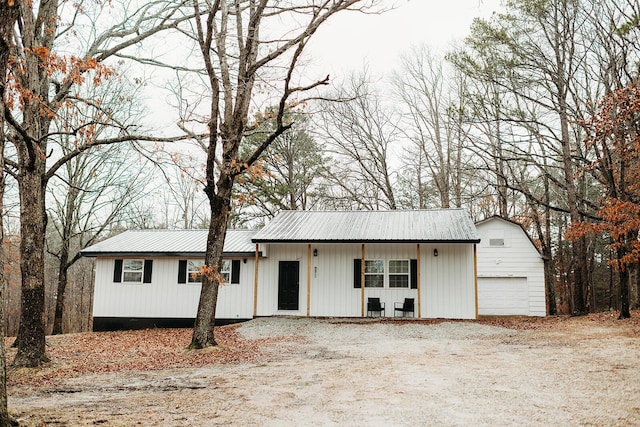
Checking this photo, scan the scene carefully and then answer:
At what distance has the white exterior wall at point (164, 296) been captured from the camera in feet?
55.9

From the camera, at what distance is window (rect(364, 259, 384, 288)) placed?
1664 centimetres

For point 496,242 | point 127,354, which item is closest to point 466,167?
point 496,242

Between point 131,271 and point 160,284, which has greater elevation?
point 131,271

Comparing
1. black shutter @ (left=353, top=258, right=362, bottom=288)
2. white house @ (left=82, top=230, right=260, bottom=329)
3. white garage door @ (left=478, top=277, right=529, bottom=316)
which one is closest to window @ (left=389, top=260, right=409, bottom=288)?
black shutter @ (left=353, top=258, right=362, bottom=288)

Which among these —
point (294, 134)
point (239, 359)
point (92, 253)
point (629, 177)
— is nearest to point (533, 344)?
point (239, 359)

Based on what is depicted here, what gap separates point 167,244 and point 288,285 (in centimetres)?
475

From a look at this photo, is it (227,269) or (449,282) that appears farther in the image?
(227,269)

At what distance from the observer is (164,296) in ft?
56.5

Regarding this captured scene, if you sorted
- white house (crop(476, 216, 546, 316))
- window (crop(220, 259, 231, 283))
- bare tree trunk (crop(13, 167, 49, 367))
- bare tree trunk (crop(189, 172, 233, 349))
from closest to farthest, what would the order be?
bare tree trunk (crop(13, 167, 49, 367)) → bare tree trunk (crop(189, 172, 233, 349)) → window (crop(220, 259, 231, 283)) → white house (crop(476, 216, 546, 316))

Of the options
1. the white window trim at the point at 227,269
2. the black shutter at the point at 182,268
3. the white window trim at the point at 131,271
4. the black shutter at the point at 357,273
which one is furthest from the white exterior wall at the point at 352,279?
the white window trim at the point at 131,271

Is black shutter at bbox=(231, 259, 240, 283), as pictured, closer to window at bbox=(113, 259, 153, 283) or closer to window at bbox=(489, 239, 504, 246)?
window at bbox=(113, 259, 153, 283)

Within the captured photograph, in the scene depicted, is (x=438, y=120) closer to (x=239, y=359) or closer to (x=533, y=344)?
(x=533, y=344)

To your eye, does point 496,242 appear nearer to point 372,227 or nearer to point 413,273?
point 413,273

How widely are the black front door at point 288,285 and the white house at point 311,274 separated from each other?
0.03 m
